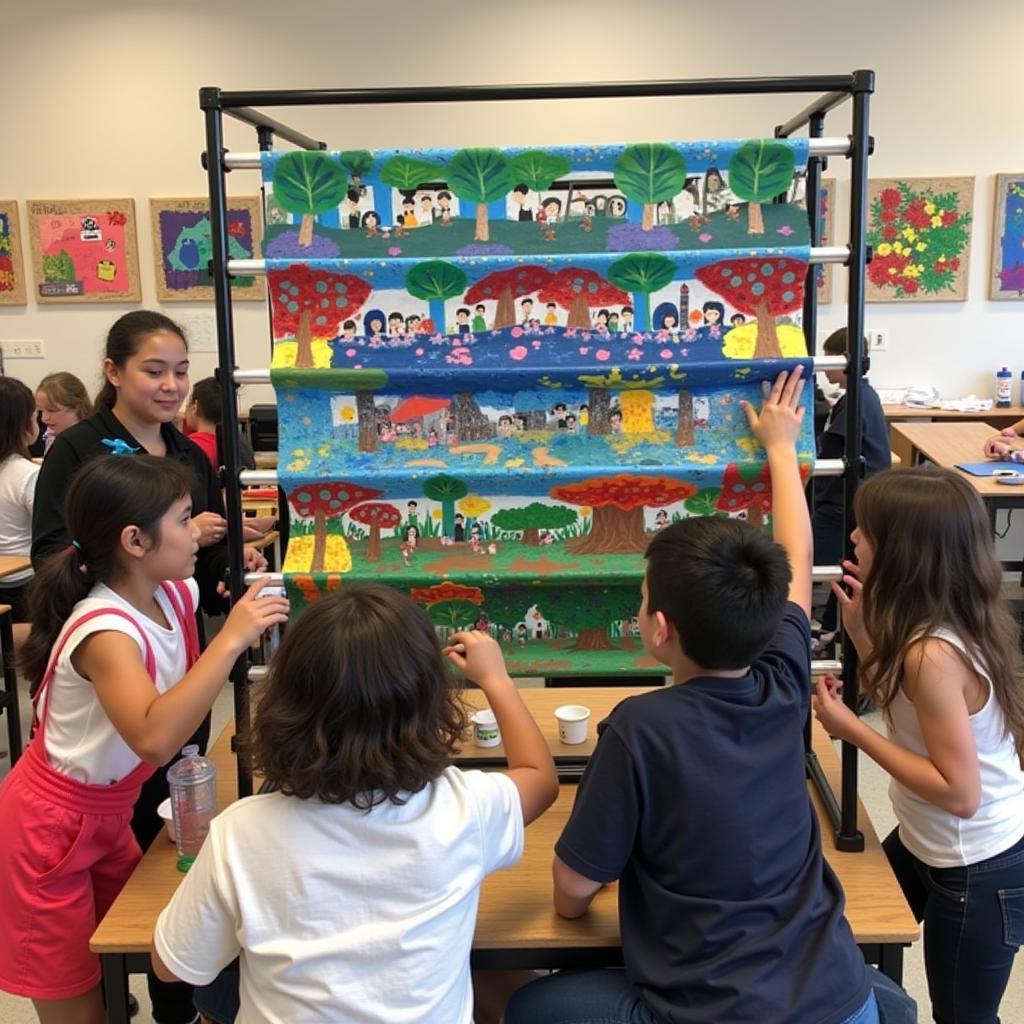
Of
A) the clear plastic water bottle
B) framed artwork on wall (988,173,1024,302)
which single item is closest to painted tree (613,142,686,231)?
the clear plastic water bottle

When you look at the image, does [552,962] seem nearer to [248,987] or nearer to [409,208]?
[248,987]

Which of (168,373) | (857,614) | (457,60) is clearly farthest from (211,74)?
(857,614)

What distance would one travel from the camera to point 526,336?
1.46 metres

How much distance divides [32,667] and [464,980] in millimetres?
847

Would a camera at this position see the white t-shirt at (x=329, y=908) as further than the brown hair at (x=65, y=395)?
No

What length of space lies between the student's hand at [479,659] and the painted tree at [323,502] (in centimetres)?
27

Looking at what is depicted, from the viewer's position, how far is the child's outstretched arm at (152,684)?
1.32 metres

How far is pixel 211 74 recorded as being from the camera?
5.28 metres

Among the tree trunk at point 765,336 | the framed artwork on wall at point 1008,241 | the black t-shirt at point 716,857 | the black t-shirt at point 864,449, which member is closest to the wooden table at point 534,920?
the black t-shirt at point 716,857

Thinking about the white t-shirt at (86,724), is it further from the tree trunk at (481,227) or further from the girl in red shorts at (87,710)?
the tree trunk at (481,227)

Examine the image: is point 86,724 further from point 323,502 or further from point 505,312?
point 505,312

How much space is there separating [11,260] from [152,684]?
4924 mm

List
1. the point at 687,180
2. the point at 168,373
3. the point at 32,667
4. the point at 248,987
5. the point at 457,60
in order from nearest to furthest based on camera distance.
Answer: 1. the point at 248,987
2. the point at 687,180
3. the point at 32,667
4. the point at 168,373
5. the point at 457,60

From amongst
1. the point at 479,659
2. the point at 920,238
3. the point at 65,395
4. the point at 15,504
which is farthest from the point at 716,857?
the point at 920,238
